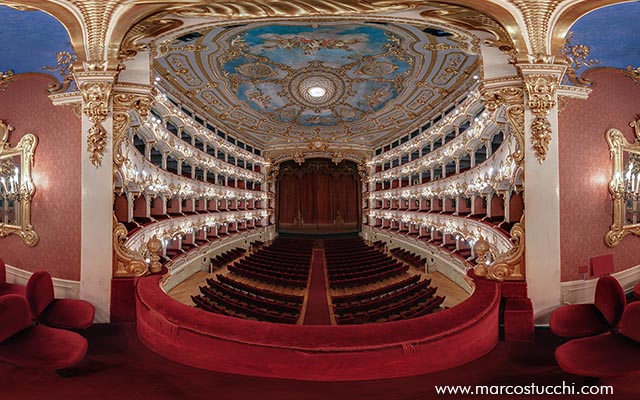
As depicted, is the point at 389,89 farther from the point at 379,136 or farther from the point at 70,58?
the point at 70,58

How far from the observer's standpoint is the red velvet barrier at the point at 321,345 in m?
2.59

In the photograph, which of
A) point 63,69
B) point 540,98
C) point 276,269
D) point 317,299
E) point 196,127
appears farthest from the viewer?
point 196,127

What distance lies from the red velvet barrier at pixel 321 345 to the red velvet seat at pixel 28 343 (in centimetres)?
75

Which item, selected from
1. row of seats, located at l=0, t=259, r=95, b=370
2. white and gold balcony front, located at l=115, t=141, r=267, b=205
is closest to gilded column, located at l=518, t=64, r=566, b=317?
row of seats, located at l=0, t=259, r=95, b=370

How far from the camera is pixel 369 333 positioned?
277 cm

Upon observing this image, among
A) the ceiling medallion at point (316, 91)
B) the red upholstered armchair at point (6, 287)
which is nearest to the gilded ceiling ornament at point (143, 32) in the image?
the red upholstered armchair at point (6, 287)

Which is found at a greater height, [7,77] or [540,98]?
[7,77]

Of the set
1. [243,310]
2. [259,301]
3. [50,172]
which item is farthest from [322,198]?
[50,172]

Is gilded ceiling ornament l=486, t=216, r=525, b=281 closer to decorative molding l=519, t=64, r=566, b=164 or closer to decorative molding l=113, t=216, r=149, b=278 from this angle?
decorative molding l=519, t=64, r=566, b=164

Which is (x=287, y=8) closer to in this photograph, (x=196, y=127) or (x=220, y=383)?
(x=220, y=383)

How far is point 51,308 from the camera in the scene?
11.6 ft

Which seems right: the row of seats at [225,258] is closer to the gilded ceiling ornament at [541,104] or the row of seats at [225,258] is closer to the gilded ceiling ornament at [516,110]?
the gilded ceiling ornament at [516,110]

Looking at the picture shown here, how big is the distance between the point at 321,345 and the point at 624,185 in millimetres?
5407

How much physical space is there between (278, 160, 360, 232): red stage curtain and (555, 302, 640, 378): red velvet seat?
74.0ft
